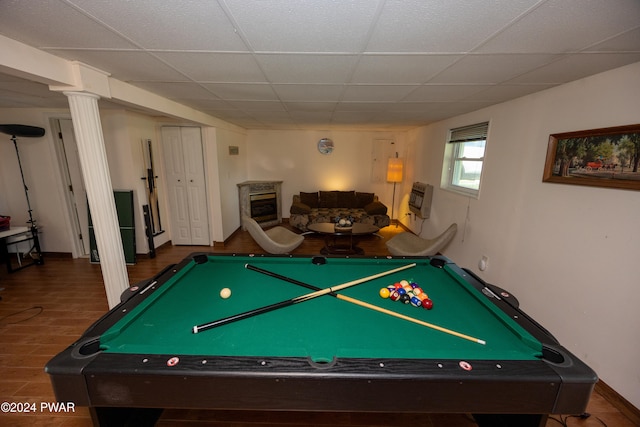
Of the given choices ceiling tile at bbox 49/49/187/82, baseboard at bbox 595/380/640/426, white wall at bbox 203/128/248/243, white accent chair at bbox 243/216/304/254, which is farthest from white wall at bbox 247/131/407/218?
baseboard at bbox 595/380/640/426

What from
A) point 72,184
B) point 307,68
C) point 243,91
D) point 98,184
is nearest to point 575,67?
point 307,68

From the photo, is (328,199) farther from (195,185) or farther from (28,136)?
(28,136)

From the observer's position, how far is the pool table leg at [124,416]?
1.13 metres

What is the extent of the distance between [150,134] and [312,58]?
3583 mm

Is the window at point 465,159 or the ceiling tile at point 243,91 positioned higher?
the ceiling tile at point 243,91

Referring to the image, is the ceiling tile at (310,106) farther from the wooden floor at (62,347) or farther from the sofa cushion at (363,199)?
the wooden floor at (62,347)

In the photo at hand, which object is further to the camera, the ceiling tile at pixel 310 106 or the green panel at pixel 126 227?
the green panel at pixel 126 227

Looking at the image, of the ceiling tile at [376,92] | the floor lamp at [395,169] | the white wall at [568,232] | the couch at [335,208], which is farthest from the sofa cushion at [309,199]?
the white wall at [568,232]

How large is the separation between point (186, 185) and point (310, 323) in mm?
3980

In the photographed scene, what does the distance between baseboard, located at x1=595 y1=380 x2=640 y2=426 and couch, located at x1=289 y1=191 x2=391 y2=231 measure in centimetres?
370

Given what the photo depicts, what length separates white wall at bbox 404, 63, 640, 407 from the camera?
1664 millimetres

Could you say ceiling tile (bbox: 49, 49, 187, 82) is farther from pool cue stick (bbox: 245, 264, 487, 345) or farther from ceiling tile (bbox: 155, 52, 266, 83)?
pool cue stick (bbox: 245, 264, 487, 345)

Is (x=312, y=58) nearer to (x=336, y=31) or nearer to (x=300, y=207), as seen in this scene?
(x=336, y=31)

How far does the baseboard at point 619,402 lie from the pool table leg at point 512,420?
970 mm
